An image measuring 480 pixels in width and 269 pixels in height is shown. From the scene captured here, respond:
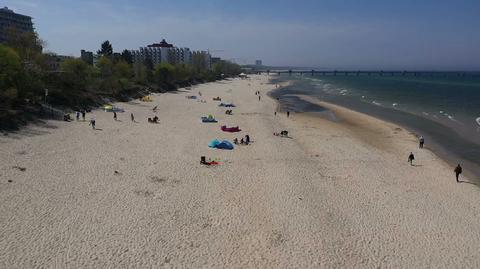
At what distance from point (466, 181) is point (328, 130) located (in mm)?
17231

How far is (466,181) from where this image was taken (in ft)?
81.5

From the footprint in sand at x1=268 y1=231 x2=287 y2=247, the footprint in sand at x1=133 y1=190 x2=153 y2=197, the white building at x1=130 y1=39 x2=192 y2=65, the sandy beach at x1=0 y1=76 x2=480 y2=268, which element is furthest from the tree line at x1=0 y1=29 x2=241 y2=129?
the white building at x1=130 y1=39 x2=192 y2=65

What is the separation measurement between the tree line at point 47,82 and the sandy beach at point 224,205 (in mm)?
4476

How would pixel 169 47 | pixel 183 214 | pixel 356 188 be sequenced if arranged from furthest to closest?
pixel 169 47 → pixel 356 188 → pixel 183 214

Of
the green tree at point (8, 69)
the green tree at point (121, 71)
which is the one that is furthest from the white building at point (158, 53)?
the green tree at point (8, 69)

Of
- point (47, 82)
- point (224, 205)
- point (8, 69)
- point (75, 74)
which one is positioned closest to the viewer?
point (224, 205)

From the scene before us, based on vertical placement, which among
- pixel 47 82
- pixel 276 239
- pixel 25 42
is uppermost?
pixel 25 42

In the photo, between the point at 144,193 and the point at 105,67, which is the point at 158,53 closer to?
the point at 105,67

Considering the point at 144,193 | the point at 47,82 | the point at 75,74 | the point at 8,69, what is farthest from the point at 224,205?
the point at 75,74

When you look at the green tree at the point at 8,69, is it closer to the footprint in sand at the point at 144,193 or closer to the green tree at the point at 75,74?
the green tree at the point at 75,74

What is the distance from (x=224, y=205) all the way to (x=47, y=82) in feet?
112

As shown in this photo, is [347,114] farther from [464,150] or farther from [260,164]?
[260,164]

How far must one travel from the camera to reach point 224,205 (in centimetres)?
1927

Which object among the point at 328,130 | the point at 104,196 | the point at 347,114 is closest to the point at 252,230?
the point at 104,196
